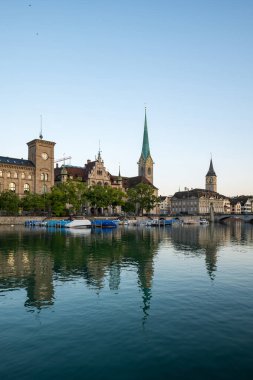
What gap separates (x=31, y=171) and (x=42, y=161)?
6502 millimetres

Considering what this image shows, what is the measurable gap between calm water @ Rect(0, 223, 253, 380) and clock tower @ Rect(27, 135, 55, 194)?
100m

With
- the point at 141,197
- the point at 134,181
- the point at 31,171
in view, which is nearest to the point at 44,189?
the point at 31,171

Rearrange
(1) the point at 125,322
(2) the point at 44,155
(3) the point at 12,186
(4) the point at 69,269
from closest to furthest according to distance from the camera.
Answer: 1. (1) the point at 125,322
2. (4) the point at 69,269
3. (3) the point at 12,186
4. (2) the point at 44,155

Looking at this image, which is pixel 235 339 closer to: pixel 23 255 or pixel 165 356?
pixel 165 356

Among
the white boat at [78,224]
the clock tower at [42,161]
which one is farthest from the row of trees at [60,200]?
the white boat at [78,224]

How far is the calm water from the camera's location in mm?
12312

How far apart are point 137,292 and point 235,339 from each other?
924 centimetres

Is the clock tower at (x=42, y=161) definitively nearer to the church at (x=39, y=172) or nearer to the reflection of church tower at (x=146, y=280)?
the church at (x=39, y=172)

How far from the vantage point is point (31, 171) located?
127750 mm

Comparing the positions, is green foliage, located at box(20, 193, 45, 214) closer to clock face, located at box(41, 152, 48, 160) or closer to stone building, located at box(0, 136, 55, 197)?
stone building, located at box(0, 136, 55, 197)

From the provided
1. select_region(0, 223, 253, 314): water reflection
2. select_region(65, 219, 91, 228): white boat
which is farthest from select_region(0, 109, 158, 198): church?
select_region(0, 223, 253, 314): water reflection

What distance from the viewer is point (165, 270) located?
103 feet

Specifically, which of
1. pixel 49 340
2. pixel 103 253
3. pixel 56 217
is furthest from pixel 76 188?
pixel 49 340

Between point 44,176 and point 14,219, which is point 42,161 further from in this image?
point 14,219
